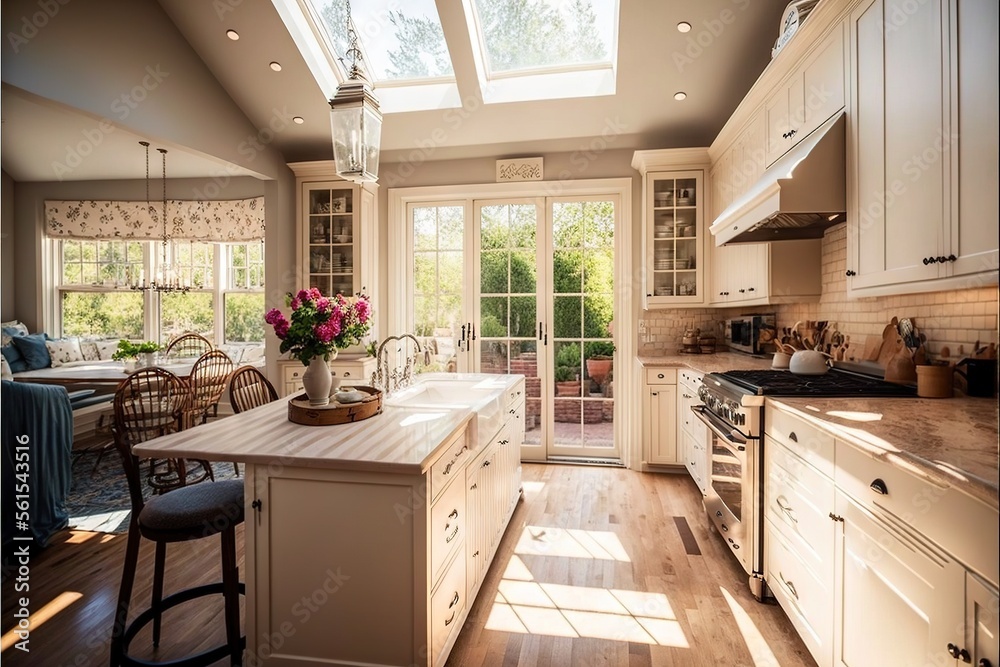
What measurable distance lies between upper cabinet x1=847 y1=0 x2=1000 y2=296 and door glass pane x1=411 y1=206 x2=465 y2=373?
121 inches

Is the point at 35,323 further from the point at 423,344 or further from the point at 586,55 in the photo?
the point at 586,55

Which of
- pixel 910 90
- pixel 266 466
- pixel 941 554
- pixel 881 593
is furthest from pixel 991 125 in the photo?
pixel 266 466

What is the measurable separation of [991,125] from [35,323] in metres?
8.17

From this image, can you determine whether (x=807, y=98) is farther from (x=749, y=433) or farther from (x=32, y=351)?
(x=32, y=351)

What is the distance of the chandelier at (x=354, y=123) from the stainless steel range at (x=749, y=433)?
6.23ft

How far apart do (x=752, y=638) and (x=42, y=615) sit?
9.60 ft

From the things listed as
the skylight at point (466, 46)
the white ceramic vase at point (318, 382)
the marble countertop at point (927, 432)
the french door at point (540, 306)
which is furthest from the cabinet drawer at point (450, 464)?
the skylight at point (466, 46)

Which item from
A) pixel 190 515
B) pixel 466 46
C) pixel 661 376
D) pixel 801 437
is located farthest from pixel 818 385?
pixel 466 46

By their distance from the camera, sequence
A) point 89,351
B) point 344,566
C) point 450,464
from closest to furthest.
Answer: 1. point 344,566
2. point 450,464
3. point 89,351

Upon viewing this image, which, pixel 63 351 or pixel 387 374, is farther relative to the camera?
pixel 63 351

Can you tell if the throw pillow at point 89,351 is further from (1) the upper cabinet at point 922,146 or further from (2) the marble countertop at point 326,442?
(1) the upper cabinet at point 922,146

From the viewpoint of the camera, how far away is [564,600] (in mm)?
2223

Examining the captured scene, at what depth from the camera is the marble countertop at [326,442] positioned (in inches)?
58.0

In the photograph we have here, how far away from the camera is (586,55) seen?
3.73 metres
